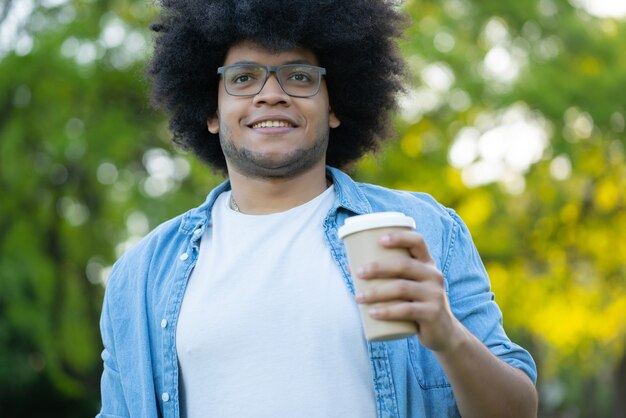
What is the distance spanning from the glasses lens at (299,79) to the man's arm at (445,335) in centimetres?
110

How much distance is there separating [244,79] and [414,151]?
8.58 meters

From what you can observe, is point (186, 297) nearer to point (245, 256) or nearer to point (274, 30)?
point (245, 256)

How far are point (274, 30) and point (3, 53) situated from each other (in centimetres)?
841

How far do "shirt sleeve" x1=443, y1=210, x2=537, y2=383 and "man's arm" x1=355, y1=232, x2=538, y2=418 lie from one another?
3.7 inches

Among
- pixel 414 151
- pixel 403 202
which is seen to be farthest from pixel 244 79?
pixel 414 151

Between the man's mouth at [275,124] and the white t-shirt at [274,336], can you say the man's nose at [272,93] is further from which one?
the white t-shirt at [274,336]

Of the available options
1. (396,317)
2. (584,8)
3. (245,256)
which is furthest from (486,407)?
(584,8)

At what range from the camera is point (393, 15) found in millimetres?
3807

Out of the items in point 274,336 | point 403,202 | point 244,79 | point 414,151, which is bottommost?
point 274,336

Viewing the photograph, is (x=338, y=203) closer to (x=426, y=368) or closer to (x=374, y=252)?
(x=426, y=368)

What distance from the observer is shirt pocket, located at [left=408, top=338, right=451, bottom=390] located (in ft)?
9.28

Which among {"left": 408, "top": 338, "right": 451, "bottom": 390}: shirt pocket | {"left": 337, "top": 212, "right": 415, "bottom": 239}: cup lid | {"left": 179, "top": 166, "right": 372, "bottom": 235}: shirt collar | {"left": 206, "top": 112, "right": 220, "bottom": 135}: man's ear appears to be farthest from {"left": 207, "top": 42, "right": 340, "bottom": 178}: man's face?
{"left": 337, "top": 212, "right": 415, "bottom": 239}: cup lid

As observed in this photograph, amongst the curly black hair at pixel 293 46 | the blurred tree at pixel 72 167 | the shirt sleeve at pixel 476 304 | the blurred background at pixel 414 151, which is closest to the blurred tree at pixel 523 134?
the blurred background at pixel 414 151

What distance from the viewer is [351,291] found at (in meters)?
2.85
